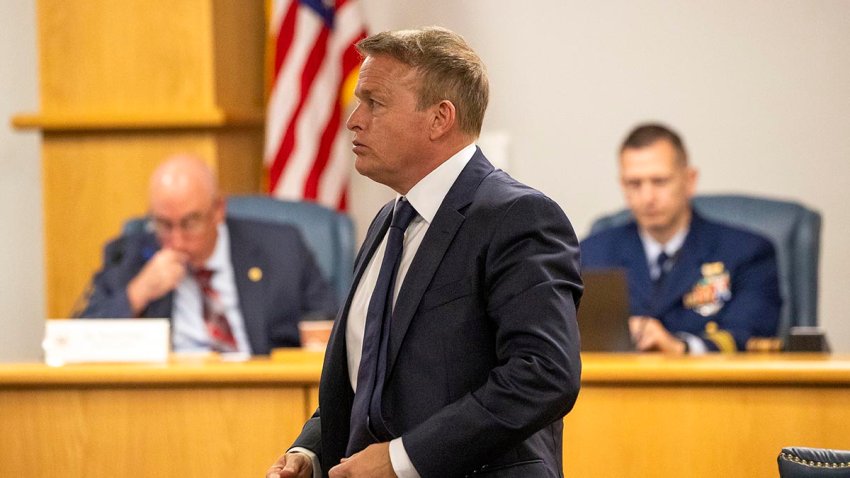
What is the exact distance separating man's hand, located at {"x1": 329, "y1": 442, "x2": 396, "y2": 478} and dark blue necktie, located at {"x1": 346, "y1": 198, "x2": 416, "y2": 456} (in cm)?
5

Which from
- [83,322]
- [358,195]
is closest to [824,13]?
[358,195]

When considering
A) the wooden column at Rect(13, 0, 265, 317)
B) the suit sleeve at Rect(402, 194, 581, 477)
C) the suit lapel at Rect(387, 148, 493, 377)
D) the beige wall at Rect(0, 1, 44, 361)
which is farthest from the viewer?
the beige wall at Rect(0, 1, 44, 361)

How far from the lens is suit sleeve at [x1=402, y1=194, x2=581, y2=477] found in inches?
65.3

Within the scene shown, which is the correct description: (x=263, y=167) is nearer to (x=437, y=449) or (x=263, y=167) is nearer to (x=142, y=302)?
(x=142, y=302)

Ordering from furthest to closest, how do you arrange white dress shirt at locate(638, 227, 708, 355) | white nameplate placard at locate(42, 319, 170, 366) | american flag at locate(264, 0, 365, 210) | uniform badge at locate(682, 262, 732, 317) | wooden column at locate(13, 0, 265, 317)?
american flag at locate(264, 0, 365, 210) → wooden column at locate(13, 0, 265, 317) → white dress shirt at locate(638, 227, 708, 355) → uniform badge at locate(682, 262, 732, 317) → white nameplate placard at locate(42, 319, 170, 366)

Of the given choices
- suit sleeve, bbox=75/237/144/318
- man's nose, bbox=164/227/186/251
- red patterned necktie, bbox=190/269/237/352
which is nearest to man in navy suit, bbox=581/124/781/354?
red patterned necktie, bbox=190/269/237/352

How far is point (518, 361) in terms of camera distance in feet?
5.45

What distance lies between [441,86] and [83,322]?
1609 millimetres

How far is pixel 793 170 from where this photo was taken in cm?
505

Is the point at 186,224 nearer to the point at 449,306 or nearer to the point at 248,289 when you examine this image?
the point at 248,289

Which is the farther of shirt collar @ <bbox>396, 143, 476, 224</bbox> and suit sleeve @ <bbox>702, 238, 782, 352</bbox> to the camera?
suit sleeve @ <bbox>702, 238, 782, 352</bbox>

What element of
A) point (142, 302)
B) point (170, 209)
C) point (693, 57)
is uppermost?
point (693, 57)

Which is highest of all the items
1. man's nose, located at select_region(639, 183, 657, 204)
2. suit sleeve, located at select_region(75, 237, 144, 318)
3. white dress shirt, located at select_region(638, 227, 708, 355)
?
man's nose, located at select_region(639, 183, 657, 204)

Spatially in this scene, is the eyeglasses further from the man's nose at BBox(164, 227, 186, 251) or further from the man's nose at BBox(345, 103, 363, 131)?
the man's nose at BBox(345, 103, 363, 131)
